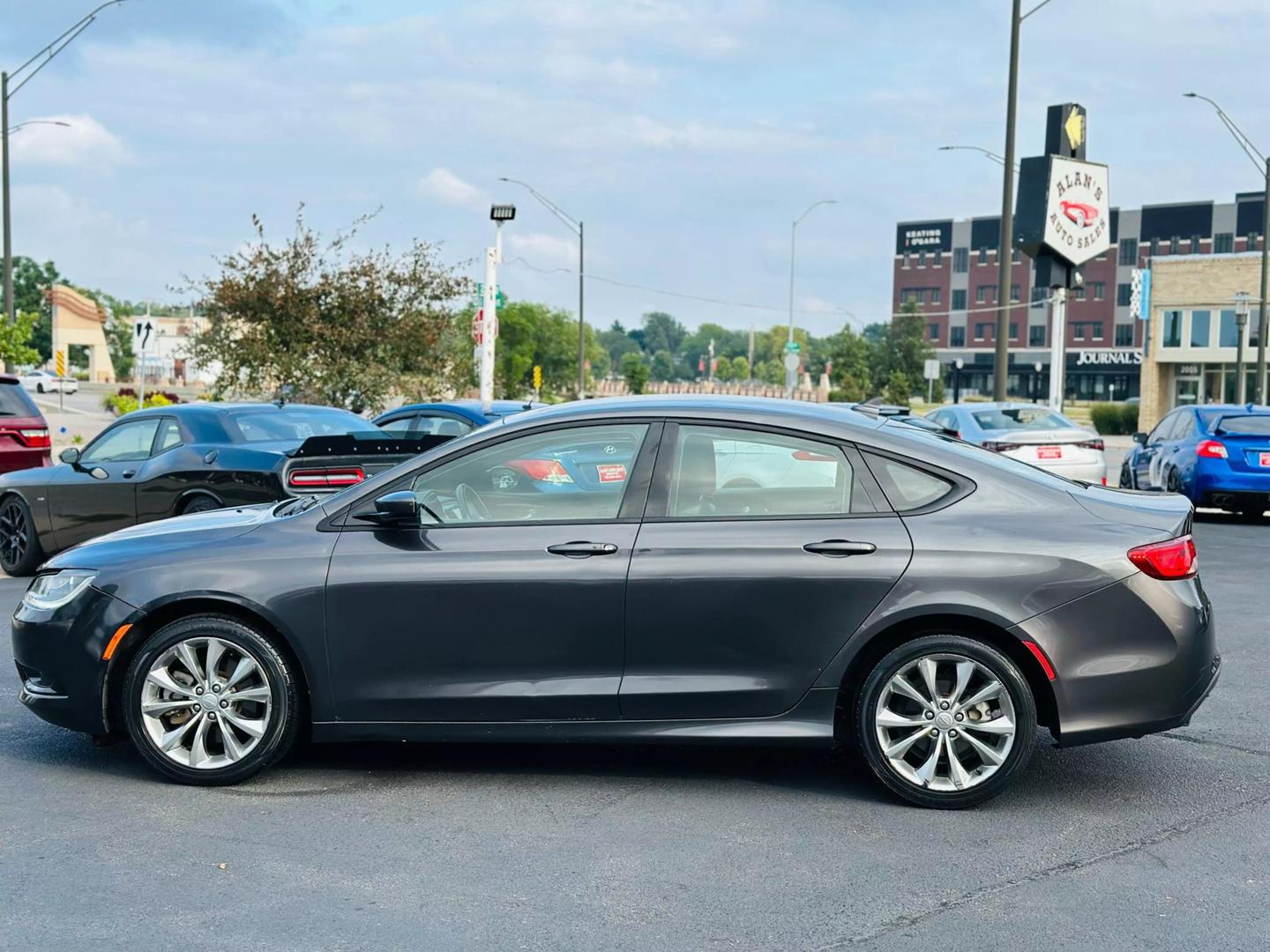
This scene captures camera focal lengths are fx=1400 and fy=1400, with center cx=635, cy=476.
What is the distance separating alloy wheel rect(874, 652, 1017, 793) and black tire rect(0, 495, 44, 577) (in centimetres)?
905

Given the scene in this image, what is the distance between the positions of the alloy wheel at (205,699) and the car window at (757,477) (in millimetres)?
1845

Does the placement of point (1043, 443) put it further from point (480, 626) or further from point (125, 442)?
point (480, 626)

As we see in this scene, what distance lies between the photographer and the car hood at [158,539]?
579 cm

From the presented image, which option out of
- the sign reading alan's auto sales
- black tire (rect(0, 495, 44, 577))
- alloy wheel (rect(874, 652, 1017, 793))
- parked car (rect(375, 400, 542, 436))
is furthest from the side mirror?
the sign reading alan's auto sales

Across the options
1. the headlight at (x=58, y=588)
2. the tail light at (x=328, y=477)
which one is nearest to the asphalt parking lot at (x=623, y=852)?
the headlight at (x=58, y=588)

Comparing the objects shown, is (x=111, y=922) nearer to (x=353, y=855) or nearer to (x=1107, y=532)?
(x=353, y=855)

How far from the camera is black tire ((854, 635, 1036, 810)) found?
5.44 metres

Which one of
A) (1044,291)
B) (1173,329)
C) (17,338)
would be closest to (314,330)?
(17,338)

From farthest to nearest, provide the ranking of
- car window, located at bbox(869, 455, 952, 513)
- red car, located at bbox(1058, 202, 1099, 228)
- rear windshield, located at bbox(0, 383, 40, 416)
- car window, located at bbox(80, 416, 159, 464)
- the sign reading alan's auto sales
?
red car, located at bbox(1058, 202, 1099, 228) < the sign reading alan's auto sales < rear windshield, located at bbox(0, 383, 40, 416) < car window, located at bbox(80, 416, 159, 464) < car window, located at bbox(869, 455, 952, 513)

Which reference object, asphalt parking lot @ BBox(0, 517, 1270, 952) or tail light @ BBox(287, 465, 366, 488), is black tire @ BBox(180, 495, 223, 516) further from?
asphalt parking lot @ BBox(0, 517, 1270, 952)

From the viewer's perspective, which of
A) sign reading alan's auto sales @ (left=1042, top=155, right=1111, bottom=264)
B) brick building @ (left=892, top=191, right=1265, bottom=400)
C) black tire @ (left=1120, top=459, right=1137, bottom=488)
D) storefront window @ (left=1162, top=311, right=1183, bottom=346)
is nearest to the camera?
black tire @ (left=1120, top=459, right=1137, bottom=488)

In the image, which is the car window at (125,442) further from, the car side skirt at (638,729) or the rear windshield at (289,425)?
the car side skirt at (638,729)

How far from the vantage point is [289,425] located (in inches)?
493

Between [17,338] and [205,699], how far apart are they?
81.2 ft
